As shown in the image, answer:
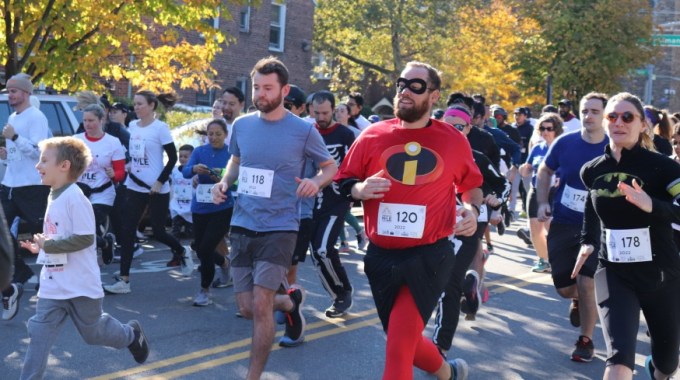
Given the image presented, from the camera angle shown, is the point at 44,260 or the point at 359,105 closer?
the point at 44,260

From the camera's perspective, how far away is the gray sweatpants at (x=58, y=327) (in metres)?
5.51

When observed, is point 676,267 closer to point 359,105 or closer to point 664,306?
point 664,306

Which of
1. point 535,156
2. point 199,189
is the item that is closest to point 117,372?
point 199,189

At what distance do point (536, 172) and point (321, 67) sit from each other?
30705 millimetres

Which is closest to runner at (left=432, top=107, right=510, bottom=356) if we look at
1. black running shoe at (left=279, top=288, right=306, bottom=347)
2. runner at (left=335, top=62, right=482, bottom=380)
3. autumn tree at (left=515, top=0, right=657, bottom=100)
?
black running shoe at (left=279, top=288, right=306, bottom=347)

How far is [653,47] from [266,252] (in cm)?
2951

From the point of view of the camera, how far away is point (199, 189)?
8.81 meters

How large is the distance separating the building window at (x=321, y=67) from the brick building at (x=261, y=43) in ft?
15.4

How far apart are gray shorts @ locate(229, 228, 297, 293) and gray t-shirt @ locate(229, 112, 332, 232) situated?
0.23 ft

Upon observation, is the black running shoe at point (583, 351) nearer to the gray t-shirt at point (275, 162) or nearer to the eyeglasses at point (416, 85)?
the gray t-shirt at point (275, 162)

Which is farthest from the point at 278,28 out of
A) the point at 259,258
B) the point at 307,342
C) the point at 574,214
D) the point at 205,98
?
the point at 259,258

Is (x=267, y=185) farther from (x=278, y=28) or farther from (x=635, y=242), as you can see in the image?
(x=278, y=28)

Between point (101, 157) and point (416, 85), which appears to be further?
point (101, 157)

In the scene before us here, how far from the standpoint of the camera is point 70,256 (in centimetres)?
574
